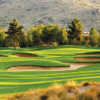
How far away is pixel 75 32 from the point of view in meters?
66.5

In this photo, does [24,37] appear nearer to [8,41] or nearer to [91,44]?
[8,41]

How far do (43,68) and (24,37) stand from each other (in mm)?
47888

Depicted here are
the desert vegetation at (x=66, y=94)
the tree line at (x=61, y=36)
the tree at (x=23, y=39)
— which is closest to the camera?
the desert vegetation at (x=66, y=94)

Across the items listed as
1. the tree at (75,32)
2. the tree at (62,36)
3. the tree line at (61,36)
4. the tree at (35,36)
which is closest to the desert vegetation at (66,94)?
the tree line at (61,36)

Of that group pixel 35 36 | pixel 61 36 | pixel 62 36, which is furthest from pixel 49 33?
pixel 35 36

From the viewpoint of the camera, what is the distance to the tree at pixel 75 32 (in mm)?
65812

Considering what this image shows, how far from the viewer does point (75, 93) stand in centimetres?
470

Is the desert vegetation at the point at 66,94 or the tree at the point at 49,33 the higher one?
the tree at the point at 49,33

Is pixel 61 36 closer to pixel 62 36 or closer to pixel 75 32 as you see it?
pixel 62 36

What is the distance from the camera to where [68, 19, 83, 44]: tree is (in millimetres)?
65812

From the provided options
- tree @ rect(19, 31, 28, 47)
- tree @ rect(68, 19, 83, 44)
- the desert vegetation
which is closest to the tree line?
tree @ rect(68, 19, 83, 44)

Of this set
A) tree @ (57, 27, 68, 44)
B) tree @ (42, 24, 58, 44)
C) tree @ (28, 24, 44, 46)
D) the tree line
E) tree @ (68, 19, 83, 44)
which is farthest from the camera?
tree @ (28, 24, 44, 46)

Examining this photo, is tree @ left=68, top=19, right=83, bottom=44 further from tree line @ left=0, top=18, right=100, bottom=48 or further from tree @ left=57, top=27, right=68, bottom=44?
tree @ left=57, top=27, right=68, bottom=44

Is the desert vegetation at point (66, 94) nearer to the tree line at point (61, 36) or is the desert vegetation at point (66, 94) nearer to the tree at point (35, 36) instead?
the tree line at point (61, 36)
